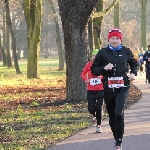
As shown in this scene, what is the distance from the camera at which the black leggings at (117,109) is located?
764 centimetres

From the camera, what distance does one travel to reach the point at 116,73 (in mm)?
7676

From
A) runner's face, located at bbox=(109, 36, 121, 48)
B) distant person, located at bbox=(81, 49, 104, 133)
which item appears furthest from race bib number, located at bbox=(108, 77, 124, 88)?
distant person, located at bbox=(81, 49, 104, 133)

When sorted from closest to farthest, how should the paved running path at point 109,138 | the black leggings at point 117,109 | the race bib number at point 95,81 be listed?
the black leggings at point 117,109, the paved running path at point 109,138, the race bib number at point 95,81

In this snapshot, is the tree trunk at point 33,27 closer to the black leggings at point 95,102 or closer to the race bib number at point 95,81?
the race bib number at point 95,81

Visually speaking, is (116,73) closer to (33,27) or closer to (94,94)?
(94,94)

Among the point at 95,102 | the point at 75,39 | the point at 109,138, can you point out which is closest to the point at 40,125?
the point at 95,102

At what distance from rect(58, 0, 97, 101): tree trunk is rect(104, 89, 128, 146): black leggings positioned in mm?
7207

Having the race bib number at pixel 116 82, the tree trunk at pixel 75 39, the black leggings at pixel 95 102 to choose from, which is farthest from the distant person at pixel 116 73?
the tree trunk at pixel 75 39

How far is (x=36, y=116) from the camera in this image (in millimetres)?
12648

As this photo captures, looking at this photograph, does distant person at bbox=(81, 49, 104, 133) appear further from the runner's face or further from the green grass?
the runner's face

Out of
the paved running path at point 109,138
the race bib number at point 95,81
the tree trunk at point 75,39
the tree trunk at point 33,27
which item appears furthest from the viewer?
the tree trunk at point 33,27

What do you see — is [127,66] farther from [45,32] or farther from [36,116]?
[45,32]

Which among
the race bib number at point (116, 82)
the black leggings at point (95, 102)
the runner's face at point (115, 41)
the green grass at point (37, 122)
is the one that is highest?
the runner's face at point (115, 41)

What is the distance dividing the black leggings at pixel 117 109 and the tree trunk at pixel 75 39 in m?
7.21
